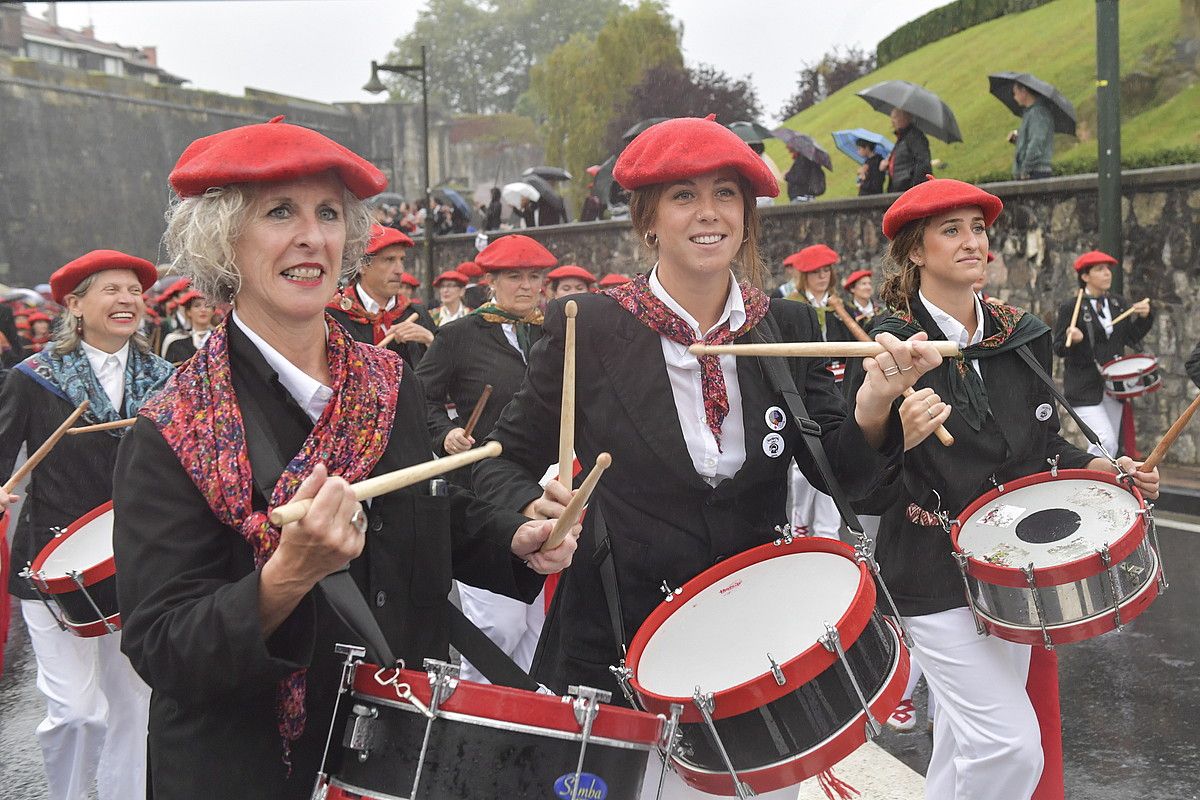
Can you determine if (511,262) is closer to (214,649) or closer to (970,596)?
(970,596)

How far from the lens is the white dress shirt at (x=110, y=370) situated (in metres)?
5.08

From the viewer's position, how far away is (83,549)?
4375 millimetres

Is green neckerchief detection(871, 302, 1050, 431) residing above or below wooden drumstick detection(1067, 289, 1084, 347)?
above

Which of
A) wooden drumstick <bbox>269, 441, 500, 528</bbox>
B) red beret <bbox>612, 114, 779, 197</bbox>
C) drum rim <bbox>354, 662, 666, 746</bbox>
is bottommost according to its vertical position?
drum rim <bbox>354, 662, 666, 746</bbox>

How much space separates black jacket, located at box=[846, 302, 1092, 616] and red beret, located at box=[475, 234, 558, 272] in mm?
3560

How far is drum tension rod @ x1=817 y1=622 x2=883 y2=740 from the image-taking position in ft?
8.00

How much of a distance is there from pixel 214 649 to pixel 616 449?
128cm

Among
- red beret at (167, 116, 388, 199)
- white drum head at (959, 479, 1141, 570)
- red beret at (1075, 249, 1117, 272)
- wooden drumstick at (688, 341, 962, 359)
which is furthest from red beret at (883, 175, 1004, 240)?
red beret at (1075, 249, 1117, 272)

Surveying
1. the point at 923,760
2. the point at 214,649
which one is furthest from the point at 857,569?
the point at 923,760

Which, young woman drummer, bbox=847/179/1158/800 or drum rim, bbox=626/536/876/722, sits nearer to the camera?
drum rim, bbox=626/536/876/722

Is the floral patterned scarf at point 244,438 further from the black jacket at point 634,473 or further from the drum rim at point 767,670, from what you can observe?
the drum rim at point 767,670

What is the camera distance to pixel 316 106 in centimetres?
5294

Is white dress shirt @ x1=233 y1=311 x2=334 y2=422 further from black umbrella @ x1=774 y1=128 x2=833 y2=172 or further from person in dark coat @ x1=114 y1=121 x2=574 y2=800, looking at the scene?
black umbrella @ x1=774 y1=128 x2=833 y2=172

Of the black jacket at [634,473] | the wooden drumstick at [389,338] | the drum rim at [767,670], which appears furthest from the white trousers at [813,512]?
the drum rim at [767,670]
